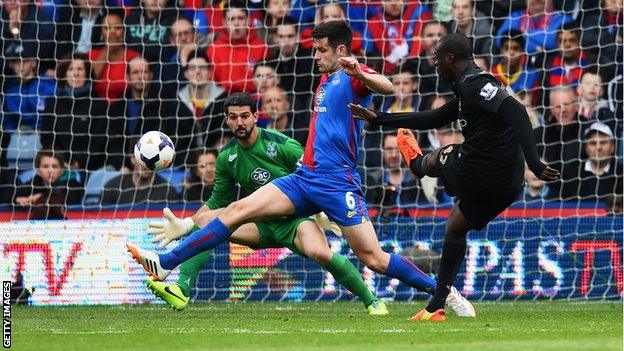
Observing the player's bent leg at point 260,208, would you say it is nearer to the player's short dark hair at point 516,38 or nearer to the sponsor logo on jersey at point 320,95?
the sponsor logo on jersey at point 320,95

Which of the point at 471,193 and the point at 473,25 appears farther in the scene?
the point at 473,25

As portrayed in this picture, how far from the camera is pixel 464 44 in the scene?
855cm

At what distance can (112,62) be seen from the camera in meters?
15.3

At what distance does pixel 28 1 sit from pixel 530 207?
6.64 m

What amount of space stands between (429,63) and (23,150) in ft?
15.9

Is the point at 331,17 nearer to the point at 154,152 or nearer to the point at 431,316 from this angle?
the point at 154,152

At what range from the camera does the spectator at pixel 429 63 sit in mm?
14750

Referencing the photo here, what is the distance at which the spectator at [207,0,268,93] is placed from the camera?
1517 cm

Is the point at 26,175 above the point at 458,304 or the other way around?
above

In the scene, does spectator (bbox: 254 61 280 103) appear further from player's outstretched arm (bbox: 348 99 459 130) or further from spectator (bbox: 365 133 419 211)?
player's outstretched arm (bbox: 348 99 459 130)

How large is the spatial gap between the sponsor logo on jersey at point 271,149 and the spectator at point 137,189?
395cm

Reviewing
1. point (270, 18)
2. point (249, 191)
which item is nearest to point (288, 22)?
point (270, 18)

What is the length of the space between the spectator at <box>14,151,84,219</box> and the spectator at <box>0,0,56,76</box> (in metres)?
1.42

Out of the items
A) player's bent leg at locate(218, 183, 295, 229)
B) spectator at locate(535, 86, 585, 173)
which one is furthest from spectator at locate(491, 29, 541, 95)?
player's bent leg at locate(218, 183, 295, 229)
